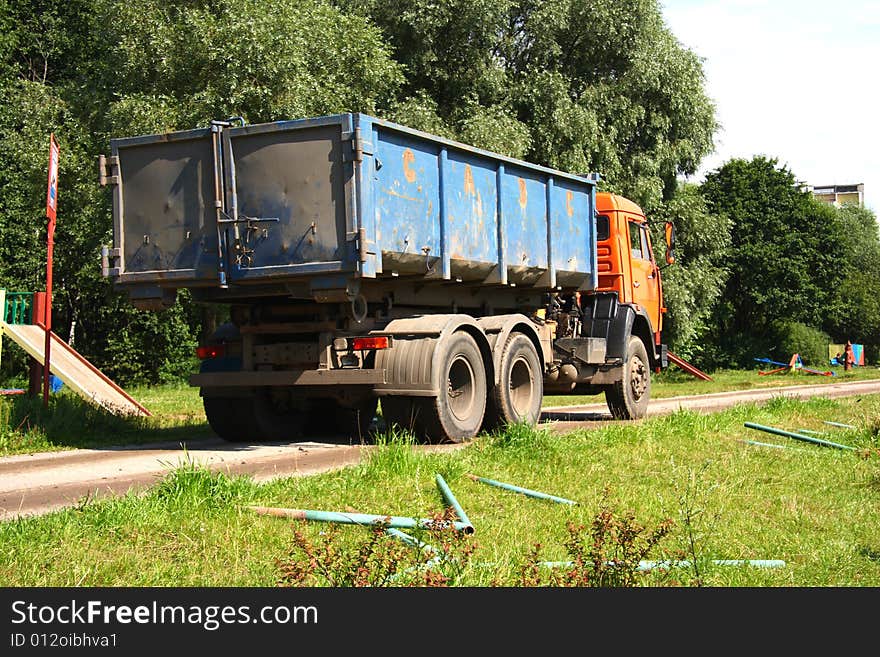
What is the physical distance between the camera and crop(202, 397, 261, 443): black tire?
12.6 metres

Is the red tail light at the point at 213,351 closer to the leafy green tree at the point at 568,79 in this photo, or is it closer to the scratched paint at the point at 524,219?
the scratched paint at the point at 524,219

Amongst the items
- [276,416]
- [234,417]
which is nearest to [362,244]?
[234,417]

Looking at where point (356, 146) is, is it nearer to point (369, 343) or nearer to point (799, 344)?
point (369, 343)

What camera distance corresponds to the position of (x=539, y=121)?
100 feet

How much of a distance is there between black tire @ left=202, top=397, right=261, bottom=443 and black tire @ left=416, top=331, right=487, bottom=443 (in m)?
2.24

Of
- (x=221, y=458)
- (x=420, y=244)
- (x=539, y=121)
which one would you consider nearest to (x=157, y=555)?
(x=221, y=458)

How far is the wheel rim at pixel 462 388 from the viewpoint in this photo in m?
12.0

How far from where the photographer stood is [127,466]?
1007 cm

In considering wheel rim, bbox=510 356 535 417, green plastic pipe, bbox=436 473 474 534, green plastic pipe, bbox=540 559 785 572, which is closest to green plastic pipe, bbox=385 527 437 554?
green plastic pipe, bbox=436 473 474 534

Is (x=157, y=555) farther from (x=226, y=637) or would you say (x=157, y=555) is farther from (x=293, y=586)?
(x=226, y=637)

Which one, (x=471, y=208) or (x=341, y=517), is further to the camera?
(x=471, y=208)

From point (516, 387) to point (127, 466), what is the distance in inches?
200

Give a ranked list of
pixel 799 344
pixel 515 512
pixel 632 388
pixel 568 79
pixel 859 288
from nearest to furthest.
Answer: pixel 515 512, pixel 632 388, pixel 568 79, pixel 799 344, pixel 859 288

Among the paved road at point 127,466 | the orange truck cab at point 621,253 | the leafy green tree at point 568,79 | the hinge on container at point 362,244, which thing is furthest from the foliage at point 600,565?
the leafy green tree at point 568,79
